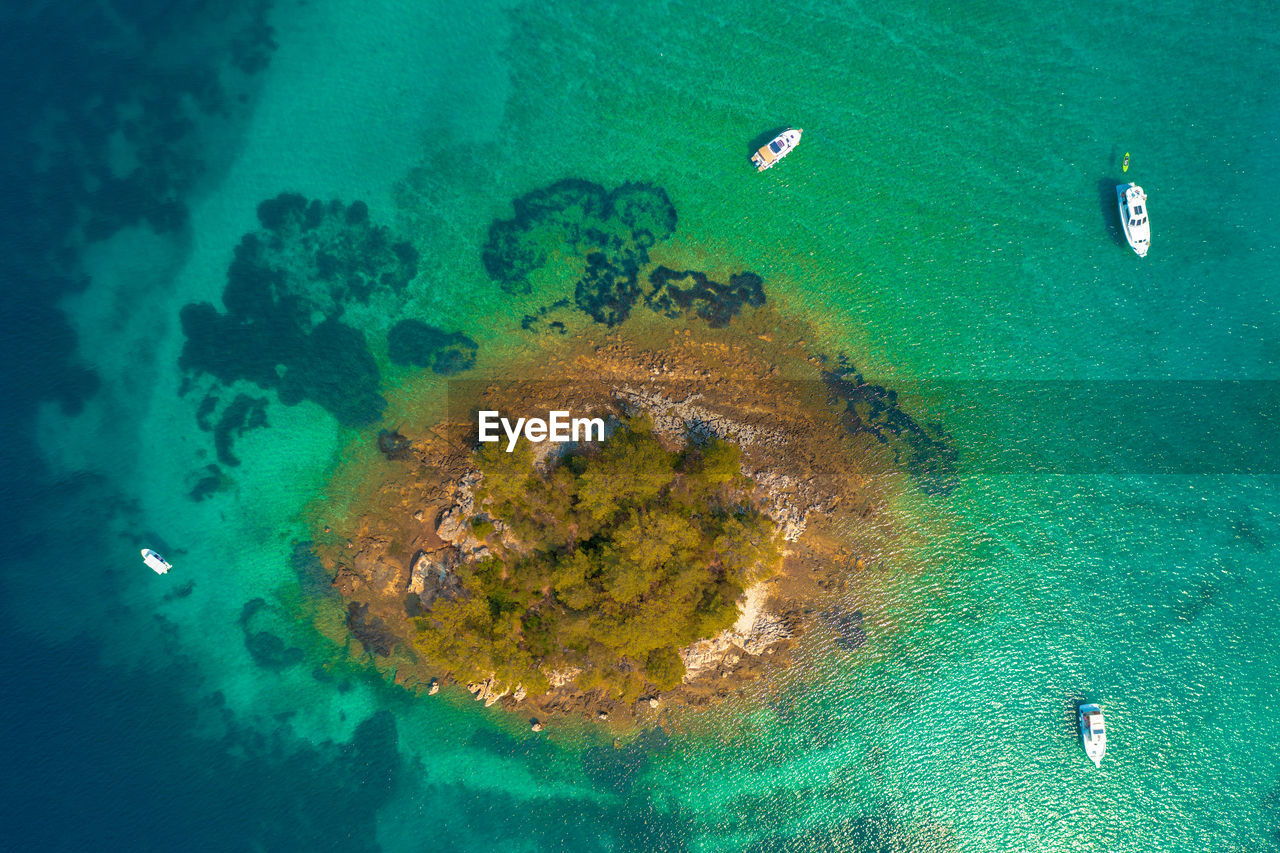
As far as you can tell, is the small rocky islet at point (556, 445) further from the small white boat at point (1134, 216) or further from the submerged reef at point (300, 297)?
the small white boat at point (1134, 216)

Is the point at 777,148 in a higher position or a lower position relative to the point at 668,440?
higher

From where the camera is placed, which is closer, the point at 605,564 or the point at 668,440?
the point at 605,564

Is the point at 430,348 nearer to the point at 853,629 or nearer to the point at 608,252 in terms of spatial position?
the point at 608,252

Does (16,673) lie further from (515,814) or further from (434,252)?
(434,252)

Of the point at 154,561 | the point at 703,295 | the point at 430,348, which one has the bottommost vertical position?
the point at 154,561

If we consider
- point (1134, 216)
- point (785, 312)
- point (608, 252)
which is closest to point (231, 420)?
point (608, 252)
